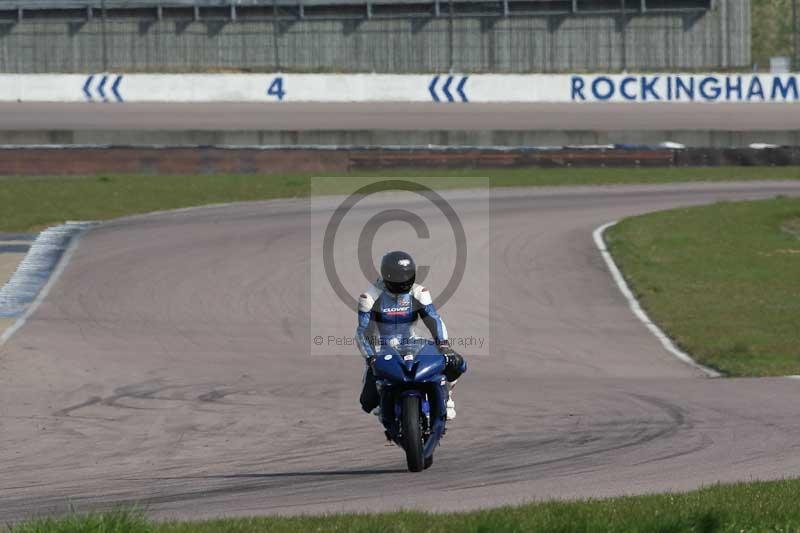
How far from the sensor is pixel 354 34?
66062 mm

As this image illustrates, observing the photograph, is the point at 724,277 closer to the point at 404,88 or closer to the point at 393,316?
the point at 393,316

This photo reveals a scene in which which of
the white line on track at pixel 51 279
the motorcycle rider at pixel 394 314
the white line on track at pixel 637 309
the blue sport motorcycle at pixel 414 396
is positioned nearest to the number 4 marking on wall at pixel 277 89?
the white line on track at pixel 51 279

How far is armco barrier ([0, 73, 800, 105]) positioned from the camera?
55.2m

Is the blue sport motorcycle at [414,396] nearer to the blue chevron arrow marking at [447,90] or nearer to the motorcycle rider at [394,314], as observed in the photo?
the motorcycle rider at [394,314]

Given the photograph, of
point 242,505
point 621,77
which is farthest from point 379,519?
point 621,77

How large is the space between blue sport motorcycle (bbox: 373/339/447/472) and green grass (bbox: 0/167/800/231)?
1849 cm

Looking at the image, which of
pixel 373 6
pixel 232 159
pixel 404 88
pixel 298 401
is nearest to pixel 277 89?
pixel 404 88

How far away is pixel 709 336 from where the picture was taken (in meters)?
17.8

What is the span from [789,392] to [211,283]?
1040cm

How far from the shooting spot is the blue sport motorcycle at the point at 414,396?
9594mm

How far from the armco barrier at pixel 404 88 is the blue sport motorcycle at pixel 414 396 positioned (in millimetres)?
46058

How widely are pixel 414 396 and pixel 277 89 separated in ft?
156

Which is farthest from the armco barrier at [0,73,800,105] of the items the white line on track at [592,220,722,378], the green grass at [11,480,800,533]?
the green grass at [11,480,800,533]

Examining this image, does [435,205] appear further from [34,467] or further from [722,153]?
[34,467]
